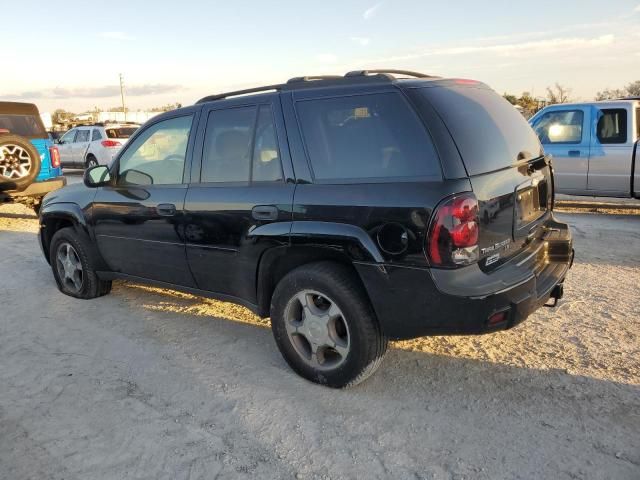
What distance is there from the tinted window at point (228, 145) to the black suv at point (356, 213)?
0.01 m

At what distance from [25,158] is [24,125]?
167 cm

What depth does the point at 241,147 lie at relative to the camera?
12.0ft

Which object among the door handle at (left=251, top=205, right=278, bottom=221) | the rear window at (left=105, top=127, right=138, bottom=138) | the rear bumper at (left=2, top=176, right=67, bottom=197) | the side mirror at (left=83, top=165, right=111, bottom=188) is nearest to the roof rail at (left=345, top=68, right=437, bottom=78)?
the door handle at (left=251, top=205, right=278, bottom=221)

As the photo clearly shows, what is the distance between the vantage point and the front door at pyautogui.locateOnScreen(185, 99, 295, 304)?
337 centimetres

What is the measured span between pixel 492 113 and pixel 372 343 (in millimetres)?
1596

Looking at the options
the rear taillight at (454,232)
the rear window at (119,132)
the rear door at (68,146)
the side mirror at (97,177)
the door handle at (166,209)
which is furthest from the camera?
the rear door at (68,146)

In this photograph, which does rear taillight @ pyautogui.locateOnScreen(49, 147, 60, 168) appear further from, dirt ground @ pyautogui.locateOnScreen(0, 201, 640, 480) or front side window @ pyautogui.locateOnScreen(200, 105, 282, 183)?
front side window @ pyautogui.locateOnScreen(200, 105, 282, 183)

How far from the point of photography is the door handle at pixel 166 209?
156 inches

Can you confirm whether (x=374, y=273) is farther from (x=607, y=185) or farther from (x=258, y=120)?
(x=607, y=185)

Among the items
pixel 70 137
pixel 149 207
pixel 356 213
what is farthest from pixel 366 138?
pixel 70 137

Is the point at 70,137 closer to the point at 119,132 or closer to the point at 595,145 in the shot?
the point at 119,132

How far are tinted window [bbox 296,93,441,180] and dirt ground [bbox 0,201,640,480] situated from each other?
4.47 ft

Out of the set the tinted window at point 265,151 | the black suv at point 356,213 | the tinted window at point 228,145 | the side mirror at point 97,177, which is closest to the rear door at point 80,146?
the side mirror at point 97,177

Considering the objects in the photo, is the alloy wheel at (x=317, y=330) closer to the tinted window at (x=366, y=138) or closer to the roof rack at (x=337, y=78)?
the tinted window at (x=366, y=138)
